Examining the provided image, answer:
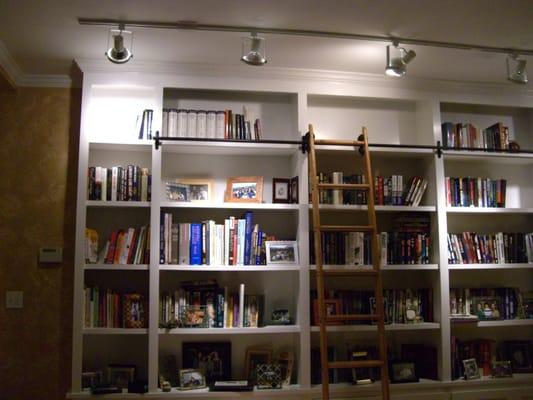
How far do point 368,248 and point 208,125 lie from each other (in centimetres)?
134

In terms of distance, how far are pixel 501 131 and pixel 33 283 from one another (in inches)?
134

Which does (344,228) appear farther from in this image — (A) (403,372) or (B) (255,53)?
(B) (255,53)

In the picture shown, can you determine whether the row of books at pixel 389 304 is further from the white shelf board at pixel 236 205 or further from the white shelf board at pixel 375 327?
the white shelf board at pixel 236 205

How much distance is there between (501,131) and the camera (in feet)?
12.2

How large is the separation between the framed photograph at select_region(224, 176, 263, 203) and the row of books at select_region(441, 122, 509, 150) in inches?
55.1

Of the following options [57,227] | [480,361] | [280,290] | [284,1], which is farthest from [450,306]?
[57,227]

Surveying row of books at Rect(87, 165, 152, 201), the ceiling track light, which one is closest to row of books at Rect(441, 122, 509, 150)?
Answer: row of books at Rect(87, 165, 152, 201)

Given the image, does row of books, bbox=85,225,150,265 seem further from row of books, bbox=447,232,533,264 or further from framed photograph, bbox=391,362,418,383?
row of books, bbox=447,232,533,264

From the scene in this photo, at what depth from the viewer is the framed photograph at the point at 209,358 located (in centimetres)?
326

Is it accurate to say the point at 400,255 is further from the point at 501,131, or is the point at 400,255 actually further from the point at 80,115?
the point at 80,115

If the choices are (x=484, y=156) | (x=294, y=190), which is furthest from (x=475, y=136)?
(x=294, y=190)

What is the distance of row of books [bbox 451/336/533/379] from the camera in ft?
11.4

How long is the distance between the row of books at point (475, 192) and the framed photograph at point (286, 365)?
152cm

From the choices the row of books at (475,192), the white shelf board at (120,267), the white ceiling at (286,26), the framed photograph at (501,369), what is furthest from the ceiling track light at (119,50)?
the framed photograph at (501,369)
